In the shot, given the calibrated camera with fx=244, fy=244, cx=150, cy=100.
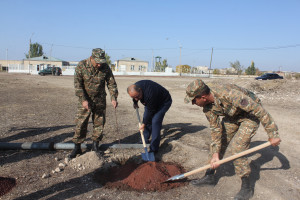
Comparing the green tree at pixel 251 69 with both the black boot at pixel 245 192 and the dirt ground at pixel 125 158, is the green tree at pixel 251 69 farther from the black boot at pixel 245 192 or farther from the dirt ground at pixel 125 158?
the black boot at pixel 245 192

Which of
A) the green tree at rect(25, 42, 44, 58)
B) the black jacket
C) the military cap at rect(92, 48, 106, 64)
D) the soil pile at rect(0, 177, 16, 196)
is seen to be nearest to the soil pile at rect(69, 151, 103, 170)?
the soil pile at rect(0, 177, 16, 196)

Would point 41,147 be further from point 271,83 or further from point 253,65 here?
point 253,65

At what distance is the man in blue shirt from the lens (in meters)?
4.26

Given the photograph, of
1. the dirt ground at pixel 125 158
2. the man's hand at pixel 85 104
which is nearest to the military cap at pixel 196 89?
the dirt ground at pixel 125 158

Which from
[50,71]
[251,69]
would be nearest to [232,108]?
[50,71]

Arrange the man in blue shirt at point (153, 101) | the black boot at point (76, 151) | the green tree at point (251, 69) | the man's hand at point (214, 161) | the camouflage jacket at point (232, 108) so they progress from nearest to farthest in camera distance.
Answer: the camouflage jacket at point (232, 108), the man's hand at point (214, 161), the man in blue shirt at point (153, 101), the black boot at point (76, 151), the green tree at point (251, 69)

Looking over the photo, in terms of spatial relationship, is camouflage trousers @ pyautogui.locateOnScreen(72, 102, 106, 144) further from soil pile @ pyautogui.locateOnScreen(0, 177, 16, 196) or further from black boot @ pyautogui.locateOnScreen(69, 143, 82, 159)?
soil pile @ pyautogui.locateOnScreen(0, 177, 16, 196)

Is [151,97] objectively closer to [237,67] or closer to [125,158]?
[125,158]

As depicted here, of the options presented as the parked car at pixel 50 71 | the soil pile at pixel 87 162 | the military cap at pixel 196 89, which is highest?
the parked car at pixel 50 71

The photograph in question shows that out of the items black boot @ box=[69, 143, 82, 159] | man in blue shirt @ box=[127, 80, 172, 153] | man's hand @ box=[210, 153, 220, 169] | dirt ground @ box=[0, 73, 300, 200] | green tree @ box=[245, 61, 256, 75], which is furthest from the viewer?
green tree @ box=[245, 61, 256, 75]

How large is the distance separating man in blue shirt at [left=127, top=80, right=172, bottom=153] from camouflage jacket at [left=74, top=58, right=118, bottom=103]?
0.61m

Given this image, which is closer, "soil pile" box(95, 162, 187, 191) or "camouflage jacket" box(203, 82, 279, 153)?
"camouflage jacket" box(203, 82, 279, 153)

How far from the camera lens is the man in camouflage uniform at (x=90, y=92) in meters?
4.26

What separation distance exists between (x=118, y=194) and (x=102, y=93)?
74.6 inches
